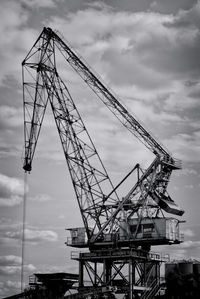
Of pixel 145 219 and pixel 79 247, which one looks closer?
pixel 145 219

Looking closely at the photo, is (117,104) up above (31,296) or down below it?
above

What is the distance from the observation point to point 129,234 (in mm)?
59219

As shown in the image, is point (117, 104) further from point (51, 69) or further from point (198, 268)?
point (198, 268)

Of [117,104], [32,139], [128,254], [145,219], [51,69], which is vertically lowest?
[128,254]

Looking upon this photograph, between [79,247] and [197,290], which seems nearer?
[197,290]

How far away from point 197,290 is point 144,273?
7.25 metres

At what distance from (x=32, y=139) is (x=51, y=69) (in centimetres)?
1045

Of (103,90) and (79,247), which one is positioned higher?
(103,90)

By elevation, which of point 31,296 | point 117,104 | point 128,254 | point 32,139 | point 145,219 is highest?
point 117,104

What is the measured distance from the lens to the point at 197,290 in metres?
58.8

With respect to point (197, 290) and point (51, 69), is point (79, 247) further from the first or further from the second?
point (51, 69)

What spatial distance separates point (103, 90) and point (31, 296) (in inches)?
1187

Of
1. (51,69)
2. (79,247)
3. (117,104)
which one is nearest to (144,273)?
(79,247)

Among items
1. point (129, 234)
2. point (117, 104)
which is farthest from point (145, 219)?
point (117, 104)
